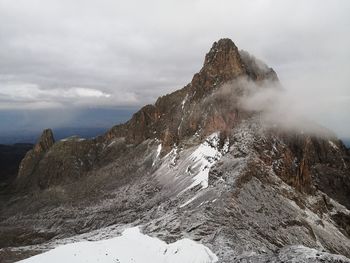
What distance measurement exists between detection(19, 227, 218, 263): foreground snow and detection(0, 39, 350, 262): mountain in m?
0.97

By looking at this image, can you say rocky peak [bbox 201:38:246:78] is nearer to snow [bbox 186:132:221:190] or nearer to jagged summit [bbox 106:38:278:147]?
jagged summit [bbox 106:38:278:147]

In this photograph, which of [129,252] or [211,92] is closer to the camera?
[129,252]

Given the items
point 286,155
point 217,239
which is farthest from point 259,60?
point 217,239

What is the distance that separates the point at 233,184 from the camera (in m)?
90.5

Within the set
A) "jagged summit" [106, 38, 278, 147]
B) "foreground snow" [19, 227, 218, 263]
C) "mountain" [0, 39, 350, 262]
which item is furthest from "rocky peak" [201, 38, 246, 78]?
"foreground snow" [19, 227, 218, 263]

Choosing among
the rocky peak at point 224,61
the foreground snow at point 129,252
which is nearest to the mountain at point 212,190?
the rocky peak at point 224,61

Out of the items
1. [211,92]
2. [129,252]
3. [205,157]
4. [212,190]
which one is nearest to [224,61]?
[211,92]

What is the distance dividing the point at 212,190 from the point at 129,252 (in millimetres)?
33312

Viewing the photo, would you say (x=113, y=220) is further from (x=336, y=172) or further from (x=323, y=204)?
(x=336, y=172)

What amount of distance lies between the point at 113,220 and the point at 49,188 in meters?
76.9

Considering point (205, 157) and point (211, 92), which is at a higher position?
point (211, 92)

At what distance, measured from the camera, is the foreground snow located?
57.7 m

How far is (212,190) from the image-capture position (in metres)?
90.8

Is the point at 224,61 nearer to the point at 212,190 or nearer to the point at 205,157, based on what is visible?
the point at 205,157
